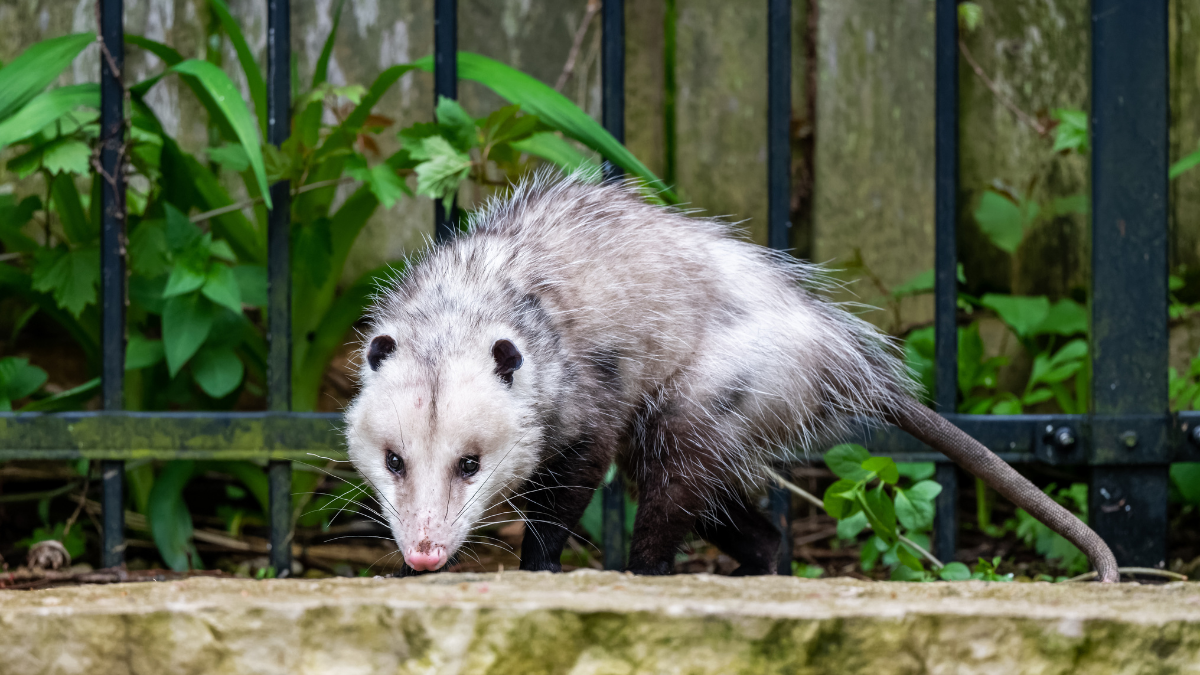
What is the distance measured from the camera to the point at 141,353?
8.45 ft

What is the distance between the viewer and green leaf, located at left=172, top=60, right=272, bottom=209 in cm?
217

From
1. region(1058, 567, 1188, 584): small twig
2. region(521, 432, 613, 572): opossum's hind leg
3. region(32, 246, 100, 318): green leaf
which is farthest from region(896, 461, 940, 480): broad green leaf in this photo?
region(32, 246, 100, 318): green leaf

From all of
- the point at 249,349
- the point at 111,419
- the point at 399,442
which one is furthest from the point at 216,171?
the point at 399,442

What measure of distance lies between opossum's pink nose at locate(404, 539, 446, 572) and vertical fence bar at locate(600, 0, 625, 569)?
2.38 ft

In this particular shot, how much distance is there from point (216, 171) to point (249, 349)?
0.47 meters

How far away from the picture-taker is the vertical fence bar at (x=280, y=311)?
2.41 metres

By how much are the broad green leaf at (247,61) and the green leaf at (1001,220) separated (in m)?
1.95

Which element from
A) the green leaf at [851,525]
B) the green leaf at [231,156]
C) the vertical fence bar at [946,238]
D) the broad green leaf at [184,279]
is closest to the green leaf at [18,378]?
the broad green leaf at [184,279]

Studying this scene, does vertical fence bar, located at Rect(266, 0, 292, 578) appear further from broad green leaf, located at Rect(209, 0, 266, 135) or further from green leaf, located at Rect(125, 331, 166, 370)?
green leaf, located at Rect(125, 331, 166, 370)

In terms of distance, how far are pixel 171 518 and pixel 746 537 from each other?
4.37 ft

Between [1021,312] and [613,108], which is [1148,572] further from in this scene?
[613,108]

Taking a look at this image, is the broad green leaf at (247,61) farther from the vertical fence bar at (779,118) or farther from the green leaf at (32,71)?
the vertical fence bar at (779,118)

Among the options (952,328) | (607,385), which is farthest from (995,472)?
(607,385)

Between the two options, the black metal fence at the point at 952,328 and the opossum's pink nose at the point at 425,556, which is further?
the black metal fence at the point at 952,328
